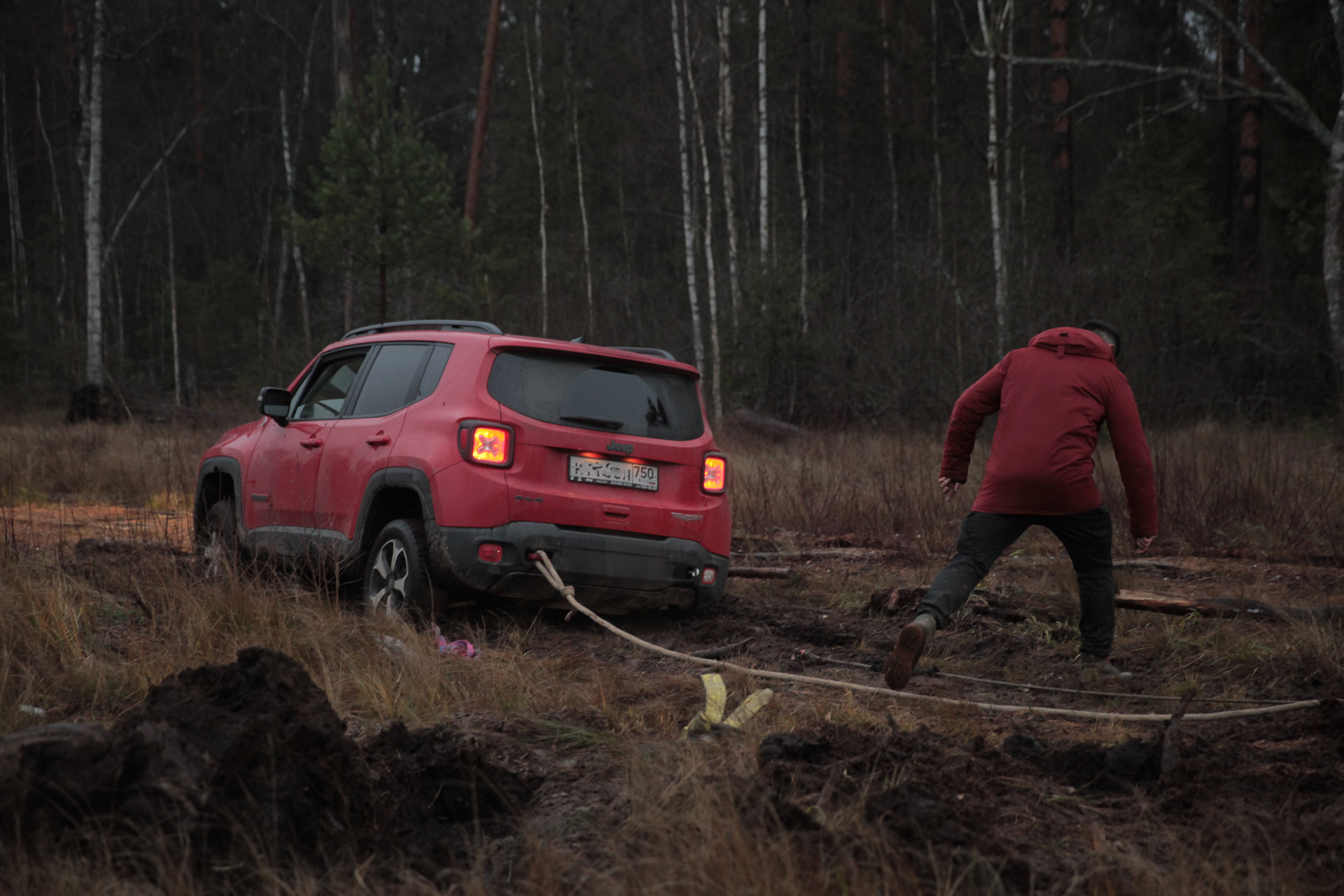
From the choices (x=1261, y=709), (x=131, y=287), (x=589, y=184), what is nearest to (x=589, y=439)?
(x=1261, y=709)

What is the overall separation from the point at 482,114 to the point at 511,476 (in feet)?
74.0

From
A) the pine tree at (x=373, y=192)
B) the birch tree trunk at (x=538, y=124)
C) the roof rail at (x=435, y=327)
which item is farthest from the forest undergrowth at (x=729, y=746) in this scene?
the birch tree trunk at (x=538, y=124)

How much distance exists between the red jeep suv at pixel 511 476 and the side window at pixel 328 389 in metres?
0.07

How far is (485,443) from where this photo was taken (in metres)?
5.76

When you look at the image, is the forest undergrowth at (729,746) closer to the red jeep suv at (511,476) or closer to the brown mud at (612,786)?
the brown mud at (612,786)

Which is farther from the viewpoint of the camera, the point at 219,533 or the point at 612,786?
the point at 219,533

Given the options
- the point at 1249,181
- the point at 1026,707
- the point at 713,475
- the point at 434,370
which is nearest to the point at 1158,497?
the point at 713,475

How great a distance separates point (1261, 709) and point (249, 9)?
128 ft

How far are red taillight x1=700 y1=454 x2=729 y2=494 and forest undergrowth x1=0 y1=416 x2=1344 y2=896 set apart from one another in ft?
2.79

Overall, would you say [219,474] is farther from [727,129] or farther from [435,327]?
[727,129]

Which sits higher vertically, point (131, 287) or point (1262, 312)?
point (131, 287)

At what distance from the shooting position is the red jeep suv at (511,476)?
18.9ft

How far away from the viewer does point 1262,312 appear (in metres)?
22.1

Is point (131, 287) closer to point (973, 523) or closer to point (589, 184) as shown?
point (589, 184)
